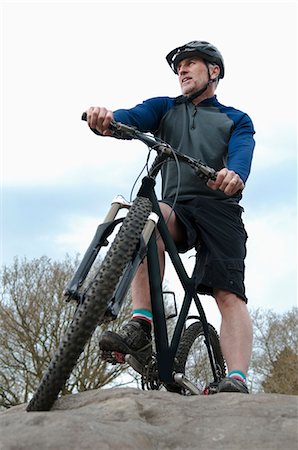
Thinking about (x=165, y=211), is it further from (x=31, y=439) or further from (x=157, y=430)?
(x=31, y=439)

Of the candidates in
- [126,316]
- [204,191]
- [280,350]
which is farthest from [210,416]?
[280,350]

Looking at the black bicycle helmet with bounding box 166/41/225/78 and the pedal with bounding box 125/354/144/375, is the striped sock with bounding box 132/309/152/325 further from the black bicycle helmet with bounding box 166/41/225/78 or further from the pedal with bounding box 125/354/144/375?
the black bicycle helmet with bounding box 166/41/225/78

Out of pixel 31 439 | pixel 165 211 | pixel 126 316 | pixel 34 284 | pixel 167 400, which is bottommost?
pixel 31 439

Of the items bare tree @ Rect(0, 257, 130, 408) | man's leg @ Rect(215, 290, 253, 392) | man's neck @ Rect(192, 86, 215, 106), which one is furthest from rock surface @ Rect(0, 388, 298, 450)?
bare tree @ Rect(0, 257, 130, 408)

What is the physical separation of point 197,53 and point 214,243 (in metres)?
1.30

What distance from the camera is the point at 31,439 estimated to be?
1.82m

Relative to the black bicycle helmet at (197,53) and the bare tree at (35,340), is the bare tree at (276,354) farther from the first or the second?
the black bicycle helmet at (197,53)

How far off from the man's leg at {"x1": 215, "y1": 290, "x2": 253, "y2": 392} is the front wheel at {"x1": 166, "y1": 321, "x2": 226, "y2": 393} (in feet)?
1.27

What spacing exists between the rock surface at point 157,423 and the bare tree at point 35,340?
47.2 feet

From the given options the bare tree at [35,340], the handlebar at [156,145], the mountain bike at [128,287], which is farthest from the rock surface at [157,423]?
the bare tree at [35,340]

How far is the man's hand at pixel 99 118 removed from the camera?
2.99 m

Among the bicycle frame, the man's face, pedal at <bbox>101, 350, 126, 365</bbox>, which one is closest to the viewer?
the bicycle frame

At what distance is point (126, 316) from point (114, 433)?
15.3m

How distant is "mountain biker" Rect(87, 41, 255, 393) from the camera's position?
327 cm
